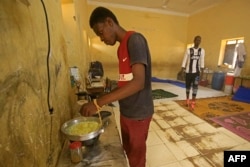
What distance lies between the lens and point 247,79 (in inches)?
160

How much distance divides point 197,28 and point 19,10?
7.27 metres

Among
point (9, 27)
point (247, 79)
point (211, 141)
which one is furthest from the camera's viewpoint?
point (247, 79)

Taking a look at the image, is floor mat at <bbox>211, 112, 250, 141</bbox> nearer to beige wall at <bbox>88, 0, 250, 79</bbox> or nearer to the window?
beige wall at <bbox>88, 0, 250, 79</bbox>

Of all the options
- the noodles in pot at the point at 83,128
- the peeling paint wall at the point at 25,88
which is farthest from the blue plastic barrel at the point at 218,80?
the peeling paint wall at the point at 25,88

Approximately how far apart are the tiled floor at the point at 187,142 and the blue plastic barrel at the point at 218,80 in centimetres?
298

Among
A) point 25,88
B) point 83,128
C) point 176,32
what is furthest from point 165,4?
point 25,88

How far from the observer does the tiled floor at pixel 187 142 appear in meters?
1.72

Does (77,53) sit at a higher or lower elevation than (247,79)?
higher

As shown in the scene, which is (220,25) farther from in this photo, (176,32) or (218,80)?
(176,32)

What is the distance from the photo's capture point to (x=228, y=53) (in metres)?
5.23

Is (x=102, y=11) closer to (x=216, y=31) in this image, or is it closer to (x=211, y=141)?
(x=211, y=141)

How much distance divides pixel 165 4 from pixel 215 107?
15.3 feet

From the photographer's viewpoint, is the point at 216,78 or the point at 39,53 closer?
the point at 39,53

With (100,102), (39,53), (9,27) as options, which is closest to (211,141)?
(100,102)
